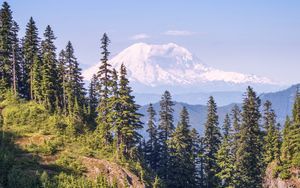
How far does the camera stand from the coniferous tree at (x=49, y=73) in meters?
68.9

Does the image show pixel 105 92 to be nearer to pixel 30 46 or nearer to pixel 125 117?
pixel 125 117

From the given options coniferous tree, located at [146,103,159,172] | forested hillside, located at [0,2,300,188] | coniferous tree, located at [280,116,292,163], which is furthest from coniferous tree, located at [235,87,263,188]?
coniferous tree, located at [146,103,159,172]

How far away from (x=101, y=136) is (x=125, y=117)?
15.7ft

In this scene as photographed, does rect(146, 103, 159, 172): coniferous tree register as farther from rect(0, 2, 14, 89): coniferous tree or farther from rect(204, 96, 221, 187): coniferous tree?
rect(0, 2, 14, 89): coniferous tree

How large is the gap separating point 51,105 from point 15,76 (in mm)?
9686

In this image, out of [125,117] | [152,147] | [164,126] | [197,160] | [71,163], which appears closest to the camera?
[71,163]

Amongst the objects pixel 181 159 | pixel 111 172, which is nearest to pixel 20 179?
pixel 111 172

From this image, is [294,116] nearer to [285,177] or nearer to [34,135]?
[285,177]

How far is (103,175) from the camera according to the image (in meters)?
53.2

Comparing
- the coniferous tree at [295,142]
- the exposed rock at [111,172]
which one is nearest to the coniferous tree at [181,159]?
the coniferous tree at [295,142]

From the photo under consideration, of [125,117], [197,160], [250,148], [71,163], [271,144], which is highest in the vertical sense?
[125,117]

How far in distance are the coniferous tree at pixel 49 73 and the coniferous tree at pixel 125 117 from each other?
12414 mm

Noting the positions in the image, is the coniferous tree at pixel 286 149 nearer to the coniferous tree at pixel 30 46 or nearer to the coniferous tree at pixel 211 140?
the coniferous tree at pixel 211 140

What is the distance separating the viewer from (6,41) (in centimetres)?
7400
